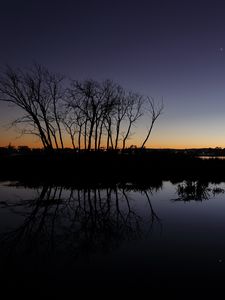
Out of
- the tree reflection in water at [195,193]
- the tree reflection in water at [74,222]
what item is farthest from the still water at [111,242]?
the tree reflection in water at [195,193]

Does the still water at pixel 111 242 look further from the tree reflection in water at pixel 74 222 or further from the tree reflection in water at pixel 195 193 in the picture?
the tree reflection in water at pixel 195 193

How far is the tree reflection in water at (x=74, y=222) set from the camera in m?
6.65

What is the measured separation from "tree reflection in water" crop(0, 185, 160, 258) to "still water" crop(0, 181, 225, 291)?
22 mm

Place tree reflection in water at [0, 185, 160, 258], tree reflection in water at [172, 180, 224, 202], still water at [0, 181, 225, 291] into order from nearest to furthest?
still water at [0, 181, 225, 291] < tree reflection in water at [0, 185, 160, 258] < tree reflection in water at [172, 180, 224, 202]

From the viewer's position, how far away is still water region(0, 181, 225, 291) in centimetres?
491

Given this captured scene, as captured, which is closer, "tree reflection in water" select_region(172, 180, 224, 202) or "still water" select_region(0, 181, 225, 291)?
"still water" select_region(0, 181, 225, 291)

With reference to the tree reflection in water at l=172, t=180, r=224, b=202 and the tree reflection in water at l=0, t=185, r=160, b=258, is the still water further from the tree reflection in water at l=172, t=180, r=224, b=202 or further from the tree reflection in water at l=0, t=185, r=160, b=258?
the tree reflection in water at l=172, t=180, r=224, b=202

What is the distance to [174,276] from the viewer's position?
5.03 metres

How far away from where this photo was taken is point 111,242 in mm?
6953

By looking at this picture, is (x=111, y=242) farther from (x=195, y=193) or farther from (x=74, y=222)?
(x=195, y=193)

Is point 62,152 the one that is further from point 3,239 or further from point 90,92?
point 3,239

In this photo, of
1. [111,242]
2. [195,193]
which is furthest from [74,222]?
[195,193]

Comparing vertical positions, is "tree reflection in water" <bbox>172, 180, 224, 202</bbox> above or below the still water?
above

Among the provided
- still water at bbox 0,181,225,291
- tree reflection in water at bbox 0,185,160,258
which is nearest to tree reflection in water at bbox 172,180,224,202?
still water at bbox 0,181,225,291
